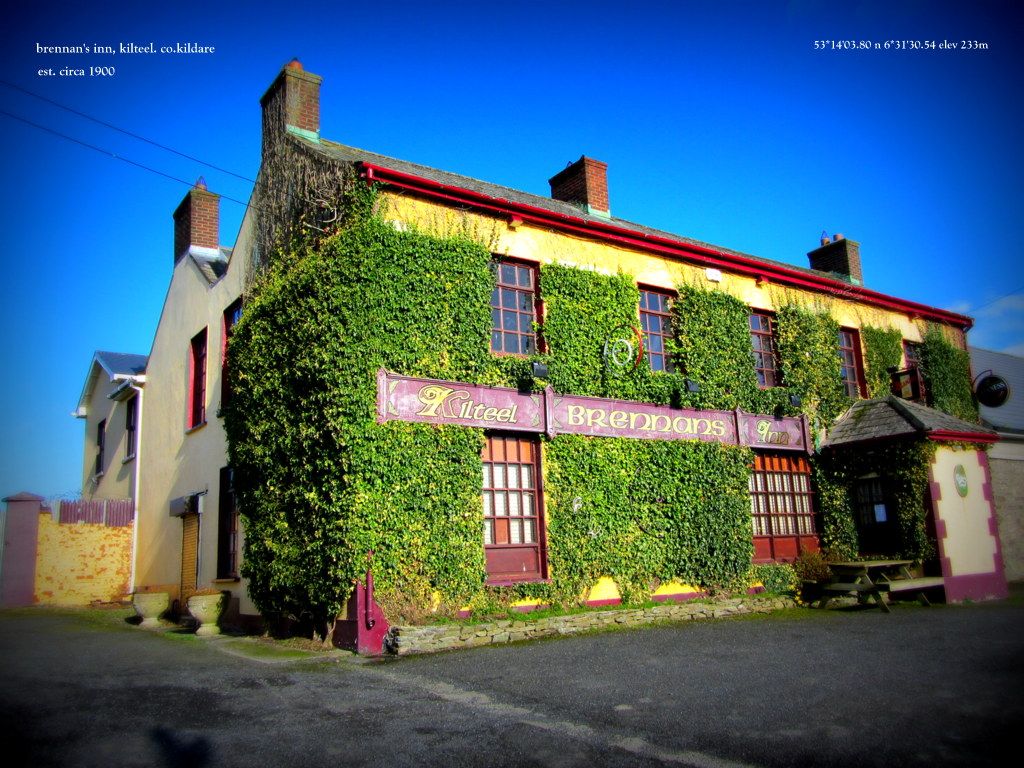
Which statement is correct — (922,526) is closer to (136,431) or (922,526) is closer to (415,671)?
(415,671)

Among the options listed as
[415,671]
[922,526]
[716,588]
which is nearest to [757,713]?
[415,671]

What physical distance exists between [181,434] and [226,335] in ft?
9.64

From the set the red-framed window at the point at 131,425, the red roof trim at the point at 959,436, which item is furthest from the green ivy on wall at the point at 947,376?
the red-framed window at the point at 131,425

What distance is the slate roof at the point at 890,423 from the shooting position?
14516 mm

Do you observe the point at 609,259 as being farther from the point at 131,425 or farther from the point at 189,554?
the point at 131,425

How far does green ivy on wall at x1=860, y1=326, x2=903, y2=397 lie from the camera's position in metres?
17.4

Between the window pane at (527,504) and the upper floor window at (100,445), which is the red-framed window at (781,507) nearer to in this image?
the window pane at (527,504)

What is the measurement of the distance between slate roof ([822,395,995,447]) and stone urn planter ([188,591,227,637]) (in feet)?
39.8

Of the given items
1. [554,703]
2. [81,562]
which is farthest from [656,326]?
[81,562]

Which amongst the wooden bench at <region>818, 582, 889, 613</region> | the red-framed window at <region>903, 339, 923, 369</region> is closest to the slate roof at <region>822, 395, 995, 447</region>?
the red-framed window at <region>903, 339, 923, 369</region>

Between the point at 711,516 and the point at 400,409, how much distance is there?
6286 millimetres

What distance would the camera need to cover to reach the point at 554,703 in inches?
264

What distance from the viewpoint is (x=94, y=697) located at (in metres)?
7.25

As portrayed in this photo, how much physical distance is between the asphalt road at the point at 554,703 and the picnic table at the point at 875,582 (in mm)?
2380
